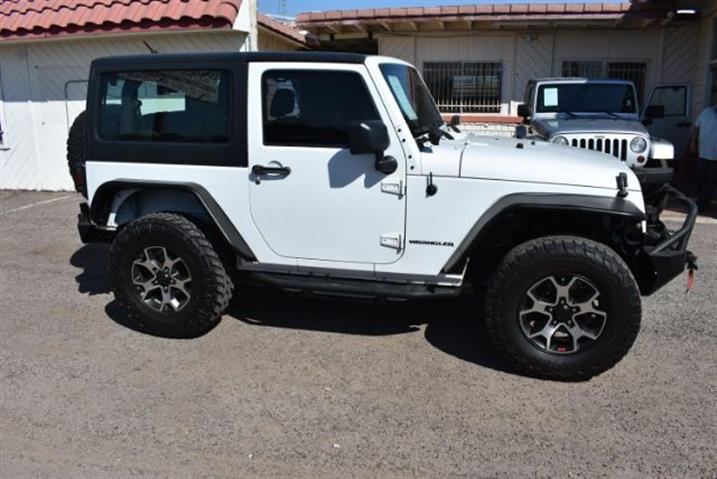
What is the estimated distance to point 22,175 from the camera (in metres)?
11.5

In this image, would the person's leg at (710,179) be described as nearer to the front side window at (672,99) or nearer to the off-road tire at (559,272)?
the front side window at (672,99)

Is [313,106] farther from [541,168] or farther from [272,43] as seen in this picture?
[272,43]

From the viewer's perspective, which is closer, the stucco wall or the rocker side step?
the rocker side step

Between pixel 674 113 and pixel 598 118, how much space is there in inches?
180

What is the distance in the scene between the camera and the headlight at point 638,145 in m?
7.26

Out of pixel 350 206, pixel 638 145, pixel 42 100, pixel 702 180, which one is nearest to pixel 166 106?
pixel 350 206

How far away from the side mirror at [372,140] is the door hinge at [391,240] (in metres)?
0.45

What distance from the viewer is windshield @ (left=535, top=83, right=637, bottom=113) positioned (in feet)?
29.0

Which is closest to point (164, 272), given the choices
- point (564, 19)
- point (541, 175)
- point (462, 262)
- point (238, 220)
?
point (238, 220)

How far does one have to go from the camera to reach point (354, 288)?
418cm

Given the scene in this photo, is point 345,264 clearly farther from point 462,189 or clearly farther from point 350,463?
point 350,463

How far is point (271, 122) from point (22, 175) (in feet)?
30.2

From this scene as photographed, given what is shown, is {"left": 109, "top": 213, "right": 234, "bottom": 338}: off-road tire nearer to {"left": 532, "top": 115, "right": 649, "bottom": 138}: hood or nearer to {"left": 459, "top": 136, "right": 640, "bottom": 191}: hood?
{"left": 459, "top": 136, "right": 640, "bottom": 191}: hood

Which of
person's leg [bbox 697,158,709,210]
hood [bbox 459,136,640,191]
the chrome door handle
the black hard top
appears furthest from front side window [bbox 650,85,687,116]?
the chrome door handle
